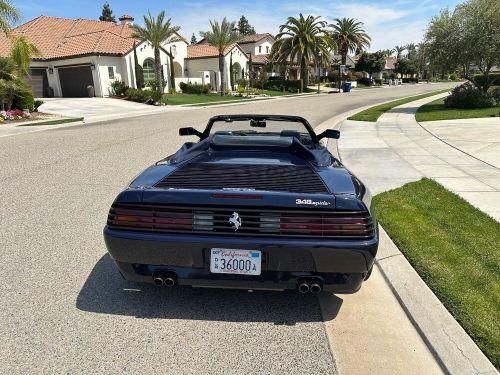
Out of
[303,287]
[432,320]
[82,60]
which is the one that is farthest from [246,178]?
[82,60]

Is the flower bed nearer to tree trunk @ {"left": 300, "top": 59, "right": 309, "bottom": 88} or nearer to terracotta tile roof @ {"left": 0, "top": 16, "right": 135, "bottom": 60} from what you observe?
terracotta tile roof @ {"left": 0, "top": 16, "right": 135, "bottom": 60}

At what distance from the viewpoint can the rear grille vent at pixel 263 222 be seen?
2.60m

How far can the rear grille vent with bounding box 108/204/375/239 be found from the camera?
8.54 feet

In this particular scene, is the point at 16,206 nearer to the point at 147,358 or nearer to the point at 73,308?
the point at 73,308

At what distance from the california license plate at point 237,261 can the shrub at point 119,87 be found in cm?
3249

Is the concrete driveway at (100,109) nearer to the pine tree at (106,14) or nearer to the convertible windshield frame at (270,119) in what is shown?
the convertible windshield frame at (270,119)

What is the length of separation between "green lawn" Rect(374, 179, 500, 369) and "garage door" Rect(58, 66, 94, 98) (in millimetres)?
33874

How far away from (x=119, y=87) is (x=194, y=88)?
8.94 meters

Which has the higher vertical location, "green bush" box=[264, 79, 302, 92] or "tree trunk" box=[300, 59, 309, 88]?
"tree trunk" box=[300, 59, 309, 88]

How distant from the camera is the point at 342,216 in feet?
8.56

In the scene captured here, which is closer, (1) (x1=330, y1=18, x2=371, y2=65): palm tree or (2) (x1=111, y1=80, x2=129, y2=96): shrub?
(2) (x1=111, y1=80, x2=129, y2=96): shrub

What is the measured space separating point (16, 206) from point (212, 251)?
439cm

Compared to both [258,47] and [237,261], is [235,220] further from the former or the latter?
[258,47]

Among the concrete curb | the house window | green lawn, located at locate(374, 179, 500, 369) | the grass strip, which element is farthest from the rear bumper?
the house window
